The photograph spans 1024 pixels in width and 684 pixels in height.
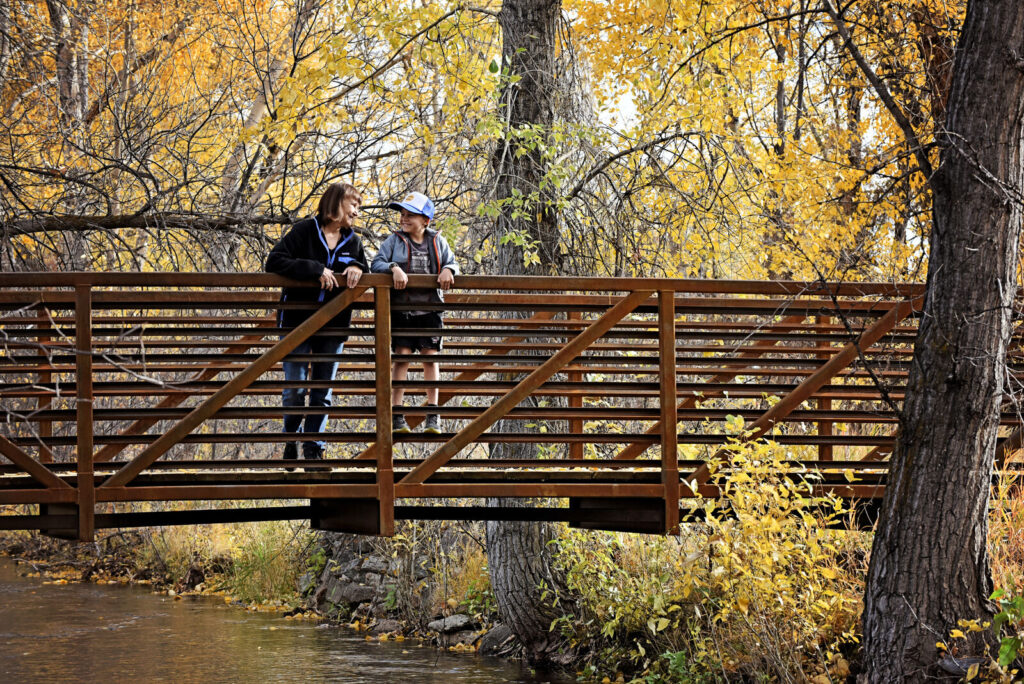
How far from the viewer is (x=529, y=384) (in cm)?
672

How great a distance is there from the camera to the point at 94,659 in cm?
1076

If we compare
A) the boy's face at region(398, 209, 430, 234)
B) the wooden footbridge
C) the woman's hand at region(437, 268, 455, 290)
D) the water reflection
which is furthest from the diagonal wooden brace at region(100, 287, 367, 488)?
the water reflection

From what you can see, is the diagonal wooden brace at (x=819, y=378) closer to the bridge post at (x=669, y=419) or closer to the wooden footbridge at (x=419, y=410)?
the wooden footbridge at (x=419, y=410)

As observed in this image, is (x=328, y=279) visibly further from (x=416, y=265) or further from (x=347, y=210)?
(x=416, y=265)

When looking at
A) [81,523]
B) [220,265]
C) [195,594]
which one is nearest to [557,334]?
[81,523]

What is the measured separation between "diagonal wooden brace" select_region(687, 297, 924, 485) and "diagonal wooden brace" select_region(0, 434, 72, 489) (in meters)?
3.59

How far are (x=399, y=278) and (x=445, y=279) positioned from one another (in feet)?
0.84

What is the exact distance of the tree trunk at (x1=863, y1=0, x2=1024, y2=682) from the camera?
636 centimetres

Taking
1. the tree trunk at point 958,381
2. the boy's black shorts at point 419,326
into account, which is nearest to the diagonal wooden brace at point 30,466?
the boy's black shorts at point 419,326

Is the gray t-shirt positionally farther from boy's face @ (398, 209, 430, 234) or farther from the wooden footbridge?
the wooden footbridge

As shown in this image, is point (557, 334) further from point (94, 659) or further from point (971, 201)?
point (94, 659)

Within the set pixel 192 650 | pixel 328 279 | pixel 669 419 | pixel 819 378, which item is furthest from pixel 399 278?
pixel 192 650

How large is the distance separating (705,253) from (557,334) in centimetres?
364

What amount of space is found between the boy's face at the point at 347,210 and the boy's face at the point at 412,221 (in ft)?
1.00
